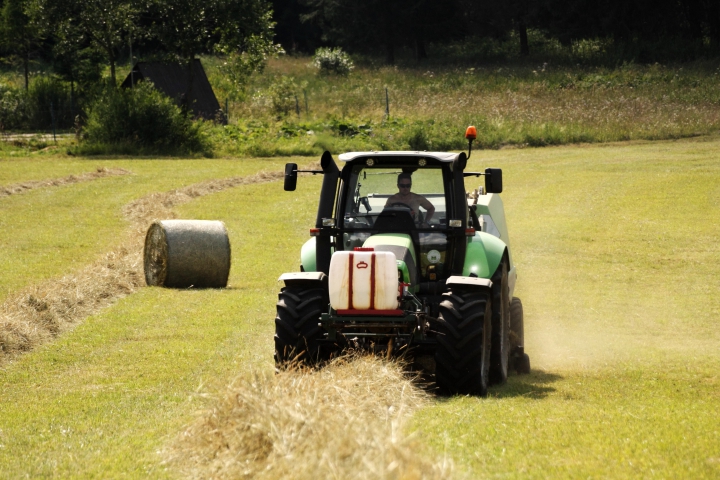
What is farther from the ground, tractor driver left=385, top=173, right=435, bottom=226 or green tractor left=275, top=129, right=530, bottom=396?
tractor driver left=385, top=173, right=435, bottom=226

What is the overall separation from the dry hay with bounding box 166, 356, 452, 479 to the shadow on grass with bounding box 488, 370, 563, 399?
1307 millimetres

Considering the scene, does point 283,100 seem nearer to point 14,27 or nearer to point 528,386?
point 14,27

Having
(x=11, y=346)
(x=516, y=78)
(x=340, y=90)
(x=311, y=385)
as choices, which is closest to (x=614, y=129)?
(x=516, y=78)

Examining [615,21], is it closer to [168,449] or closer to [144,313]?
[144,313]

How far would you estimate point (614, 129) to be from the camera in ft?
130

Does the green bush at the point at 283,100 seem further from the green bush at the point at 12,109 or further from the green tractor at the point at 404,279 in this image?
the green tractor at the point at 404,279

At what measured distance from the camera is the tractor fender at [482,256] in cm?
903

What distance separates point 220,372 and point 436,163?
8.99ft

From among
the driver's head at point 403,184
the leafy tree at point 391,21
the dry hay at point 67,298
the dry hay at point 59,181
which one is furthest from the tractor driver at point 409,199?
the leafy tree at point 391,21

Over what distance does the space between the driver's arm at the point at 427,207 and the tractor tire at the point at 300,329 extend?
4.87 feet

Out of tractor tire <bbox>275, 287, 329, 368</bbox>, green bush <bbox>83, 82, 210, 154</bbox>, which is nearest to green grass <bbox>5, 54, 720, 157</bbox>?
green bush <bbox>83, 82, 210, 154</bbox>

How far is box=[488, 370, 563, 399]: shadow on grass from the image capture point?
8.29 metres

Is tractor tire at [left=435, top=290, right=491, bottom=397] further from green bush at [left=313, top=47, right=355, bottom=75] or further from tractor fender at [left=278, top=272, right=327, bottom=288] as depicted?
green bush at [left=313, top=47, right=355, bottom=75]

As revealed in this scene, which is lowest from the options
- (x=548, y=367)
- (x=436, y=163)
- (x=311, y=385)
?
(x=548, y=367)
